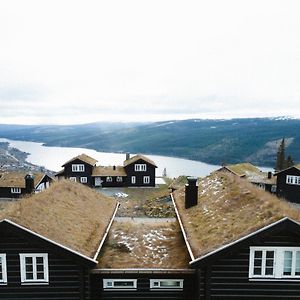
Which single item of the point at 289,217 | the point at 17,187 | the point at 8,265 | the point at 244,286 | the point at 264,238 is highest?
the point at 289,217

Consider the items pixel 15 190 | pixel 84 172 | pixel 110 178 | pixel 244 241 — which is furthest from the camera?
pixel 84 172

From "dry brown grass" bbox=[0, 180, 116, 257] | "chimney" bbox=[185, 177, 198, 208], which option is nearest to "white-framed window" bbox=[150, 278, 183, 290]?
"dry brown grass" bbox=[0, 180, 116, 257]

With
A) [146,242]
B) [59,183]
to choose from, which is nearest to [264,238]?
[146,242]

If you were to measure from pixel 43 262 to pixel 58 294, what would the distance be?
5.44 ft

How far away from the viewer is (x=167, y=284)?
16.6m

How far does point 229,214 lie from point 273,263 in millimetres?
2907

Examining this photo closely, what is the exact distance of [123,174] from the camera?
61875 mm

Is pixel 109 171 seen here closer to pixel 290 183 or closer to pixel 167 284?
pixel 290 183

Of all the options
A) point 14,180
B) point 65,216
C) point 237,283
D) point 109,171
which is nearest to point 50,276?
point 65,216

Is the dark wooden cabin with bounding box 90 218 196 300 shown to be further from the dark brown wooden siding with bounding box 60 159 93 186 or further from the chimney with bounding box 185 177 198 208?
the dark brown wooden siding with bounding box 60 159 93 186

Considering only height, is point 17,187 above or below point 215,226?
below

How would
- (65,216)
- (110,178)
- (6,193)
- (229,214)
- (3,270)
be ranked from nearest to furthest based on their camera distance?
(3,270) < (229,214) < (65,216) < (6,193) < (110,178)

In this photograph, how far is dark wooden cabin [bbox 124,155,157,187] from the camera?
61634mm

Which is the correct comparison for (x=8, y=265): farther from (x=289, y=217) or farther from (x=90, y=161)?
(x=90, y=161)
